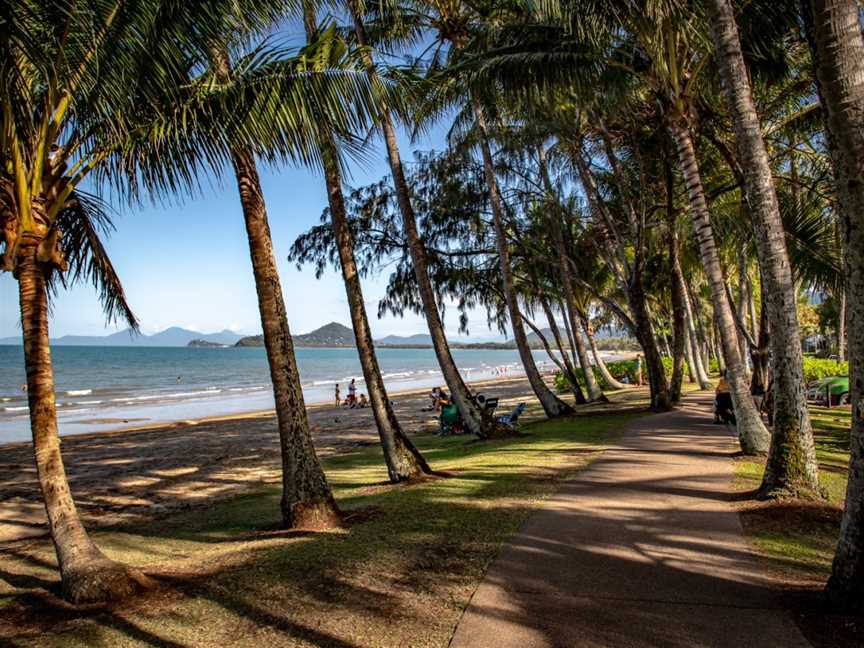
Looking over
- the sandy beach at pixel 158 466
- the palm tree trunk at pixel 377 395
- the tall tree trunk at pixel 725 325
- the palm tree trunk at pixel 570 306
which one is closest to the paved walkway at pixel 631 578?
the tall tree trunk at pixel 725 325

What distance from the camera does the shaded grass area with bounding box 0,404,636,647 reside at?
3.55m

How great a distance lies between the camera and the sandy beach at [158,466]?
8438 mm

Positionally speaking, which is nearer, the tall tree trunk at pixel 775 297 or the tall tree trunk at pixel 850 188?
the tall tree trunk at pixel 850 188

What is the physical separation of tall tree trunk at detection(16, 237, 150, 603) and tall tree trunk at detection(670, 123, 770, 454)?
7.58 m

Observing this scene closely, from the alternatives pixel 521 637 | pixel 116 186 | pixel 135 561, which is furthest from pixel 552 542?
pixel 116 186

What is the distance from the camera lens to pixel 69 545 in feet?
14.4

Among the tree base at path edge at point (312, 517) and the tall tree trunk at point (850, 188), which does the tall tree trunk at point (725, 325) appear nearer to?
the tall tree trunk at point (850, 188)

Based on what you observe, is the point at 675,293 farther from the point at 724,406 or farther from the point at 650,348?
the point at 724,406

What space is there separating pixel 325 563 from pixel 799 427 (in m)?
4.73

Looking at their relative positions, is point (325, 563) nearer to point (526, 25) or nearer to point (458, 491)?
point (458, 491)

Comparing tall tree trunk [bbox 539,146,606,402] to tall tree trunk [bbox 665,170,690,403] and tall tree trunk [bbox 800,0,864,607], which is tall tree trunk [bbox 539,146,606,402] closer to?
tall tree trunk [bbox 665,170,690,403]

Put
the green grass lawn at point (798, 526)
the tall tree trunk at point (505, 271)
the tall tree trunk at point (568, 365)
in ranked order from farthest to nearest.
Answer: the tall tree trunk at point (568, 365), the tall tree trunk at point (505, 271), the green grass lawn at point (798, 526)

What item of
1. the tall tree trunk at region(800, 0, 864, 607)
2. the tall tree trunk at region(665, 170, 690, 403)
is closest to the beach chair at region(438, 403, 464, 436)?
the tall tree trunk at region(665, 170, 690, 403)

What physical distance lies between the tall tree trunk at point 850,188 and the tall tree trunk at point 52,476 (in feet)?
15.4
